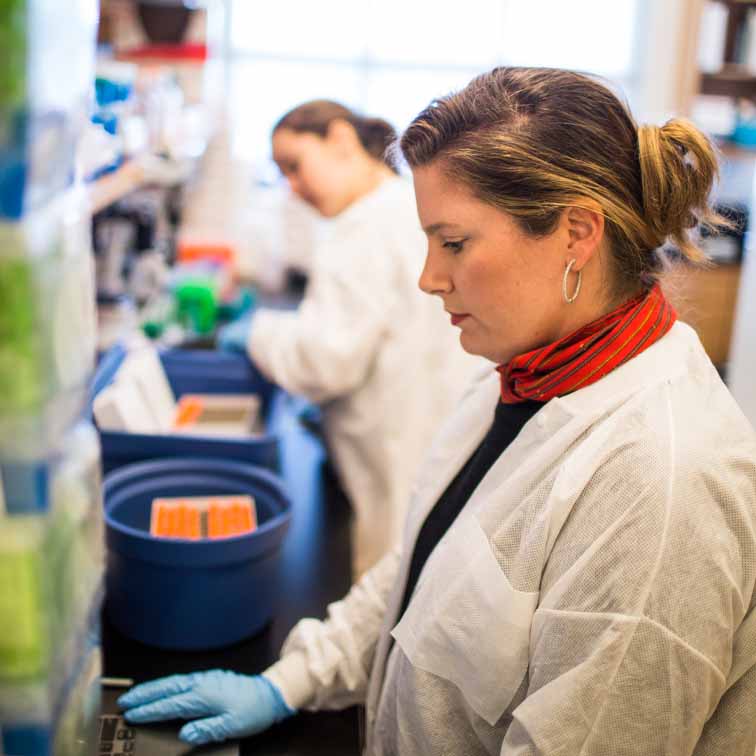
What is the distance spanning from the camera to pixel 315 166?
2436 millimetres

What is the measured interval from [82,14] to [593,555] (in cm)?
76

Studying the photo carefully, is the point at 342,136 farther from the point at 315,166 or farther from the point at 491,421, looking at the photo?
the point at 491,421

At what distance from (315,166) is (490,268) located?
1.43 metres

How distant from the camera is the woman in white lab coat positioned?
97 centimetres

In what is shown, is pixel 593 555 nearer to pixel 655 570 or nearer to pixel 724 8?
pixel 655 570

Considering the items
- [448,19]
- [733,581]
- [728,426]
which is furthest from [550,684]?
[448,19]

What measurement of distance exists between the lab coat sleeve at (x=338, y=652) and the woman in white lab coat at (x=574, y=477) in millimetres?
84

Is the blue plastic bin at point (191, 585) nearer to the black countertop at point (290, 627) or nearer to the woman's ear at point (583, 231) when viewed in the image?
the black countertop at point (290, 627)

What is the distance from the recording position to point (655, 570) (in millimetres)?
961

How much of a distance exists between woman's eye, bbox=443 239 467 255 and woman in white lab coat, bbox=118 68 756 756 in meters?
0.01

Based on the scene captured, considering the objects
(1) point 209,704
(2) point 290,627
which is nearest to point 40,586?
(1) point 209,704

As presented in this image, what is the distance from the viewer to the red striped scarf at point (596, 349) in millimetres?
1114

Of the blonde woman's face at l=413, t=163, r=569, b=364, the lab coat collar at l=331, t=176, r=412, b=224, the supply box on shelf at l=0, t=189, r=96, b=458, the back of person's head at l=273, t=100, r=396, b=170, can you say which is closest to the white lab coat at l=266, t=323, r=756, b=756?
the blonde woman's face at l=413, t=163, r=569, b=364

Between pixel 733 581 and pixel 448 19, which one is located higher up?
pixel 448 19
